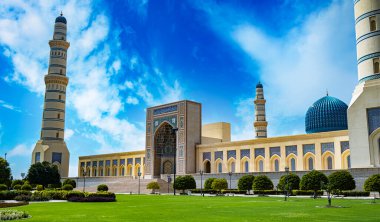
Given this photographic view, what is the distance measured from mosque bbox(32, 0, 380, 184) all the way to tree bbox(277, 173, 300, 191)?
4314 mm

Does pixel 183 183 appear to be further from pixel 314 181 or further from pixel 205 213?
pixel 205 213

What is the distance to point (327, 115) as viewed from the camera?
50.4m

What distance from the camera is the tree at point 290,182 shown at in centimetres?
2984

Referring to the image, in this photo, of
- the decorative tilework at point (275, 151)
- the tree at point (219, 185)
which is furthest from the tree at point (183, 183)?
the decorative tilework at point (275, 151)

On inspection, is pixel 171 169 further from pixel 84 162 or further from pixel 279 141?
pixel 84 162

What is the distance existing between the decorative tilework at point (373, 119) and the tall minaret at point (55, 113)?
1606 inches

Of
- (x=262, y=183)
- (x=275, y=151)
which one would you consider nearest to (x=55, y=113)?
(x=275, y=151)

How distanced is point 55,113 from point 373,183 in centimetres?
4268

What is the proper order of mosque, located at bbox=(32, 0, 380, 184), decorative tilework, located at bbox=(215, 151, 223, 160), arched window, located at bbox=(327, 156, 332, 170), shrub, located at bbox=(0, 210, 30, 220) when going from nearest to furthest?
shrub, located at bbox=(0, 210, 30, 220), mosque, located at bbox=(32, 0, 380, 184), arched window, located at bbox=(327, 156, 332, 170), decorative tilework, located at bbox=(215, 151, 223, 160)

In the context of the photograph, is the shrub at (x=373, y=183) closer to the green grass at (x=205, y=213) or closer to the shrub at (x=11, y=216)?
the green grass at (x=205, y=213)

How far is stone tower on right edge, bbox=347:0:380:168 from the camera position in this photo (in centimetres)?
2825

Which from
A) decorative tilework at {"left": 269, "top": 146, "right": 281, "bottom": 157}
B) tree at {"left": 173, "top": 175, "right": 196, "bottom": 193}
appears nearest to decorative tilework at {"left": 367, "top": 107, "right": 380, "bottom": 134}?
decorative tilework at {"left": 269, "top": 146, "right": 281, "bottom": 157}

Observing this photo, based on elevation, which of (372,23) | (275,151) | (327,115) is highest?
(372,23)

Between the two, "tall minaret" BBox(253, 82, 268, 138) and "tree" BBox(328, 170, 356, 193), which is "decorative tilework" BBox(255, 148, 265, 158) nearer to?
"tree" BBox(328, 170, 356, 193)
